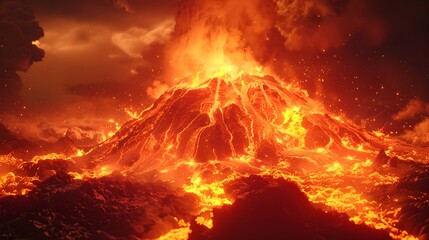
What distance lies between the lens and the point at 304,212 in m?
21.7

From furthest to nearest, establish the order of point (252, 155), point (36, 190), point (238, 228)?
point (252, 155) → point (36, 190) → point (238, 228)

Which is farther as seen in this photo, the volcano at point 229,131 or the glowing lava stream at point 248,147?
the volcano at point 229,131

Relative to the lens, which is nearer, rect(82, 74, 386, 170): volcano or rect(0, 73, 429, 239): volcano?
rect(0, 73, 429, 239): volcano

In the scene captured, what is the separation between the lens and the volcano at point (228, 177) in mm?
19969

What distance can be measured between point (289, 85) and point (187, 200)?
95.3ft

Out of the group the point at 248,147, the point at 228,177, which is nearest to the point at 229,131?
the point at 248,147

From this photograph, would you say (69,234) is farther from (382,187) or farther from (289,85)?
(289,85)

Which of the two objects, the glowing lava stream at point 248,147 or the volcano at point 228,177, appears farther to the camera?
the glowing lava stream at point 248,147

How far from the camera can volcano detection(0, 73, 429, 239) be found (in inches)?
786

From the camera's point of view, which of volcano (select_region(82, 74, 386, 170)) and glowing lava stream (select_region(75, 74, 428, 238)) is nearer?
glowing lava stream (select_region(75, 74, 428, 238))

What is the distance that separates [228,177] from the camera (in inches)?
1053

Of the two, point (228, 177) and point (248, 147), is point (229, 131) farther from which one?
point (228, 177)

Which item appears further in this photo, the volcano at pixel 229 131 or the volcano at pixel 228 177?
the volcano at pixel 229 131

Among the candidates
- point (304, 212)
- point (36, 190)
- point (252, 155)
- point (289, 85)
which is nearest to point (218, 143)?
point (252, 155)
